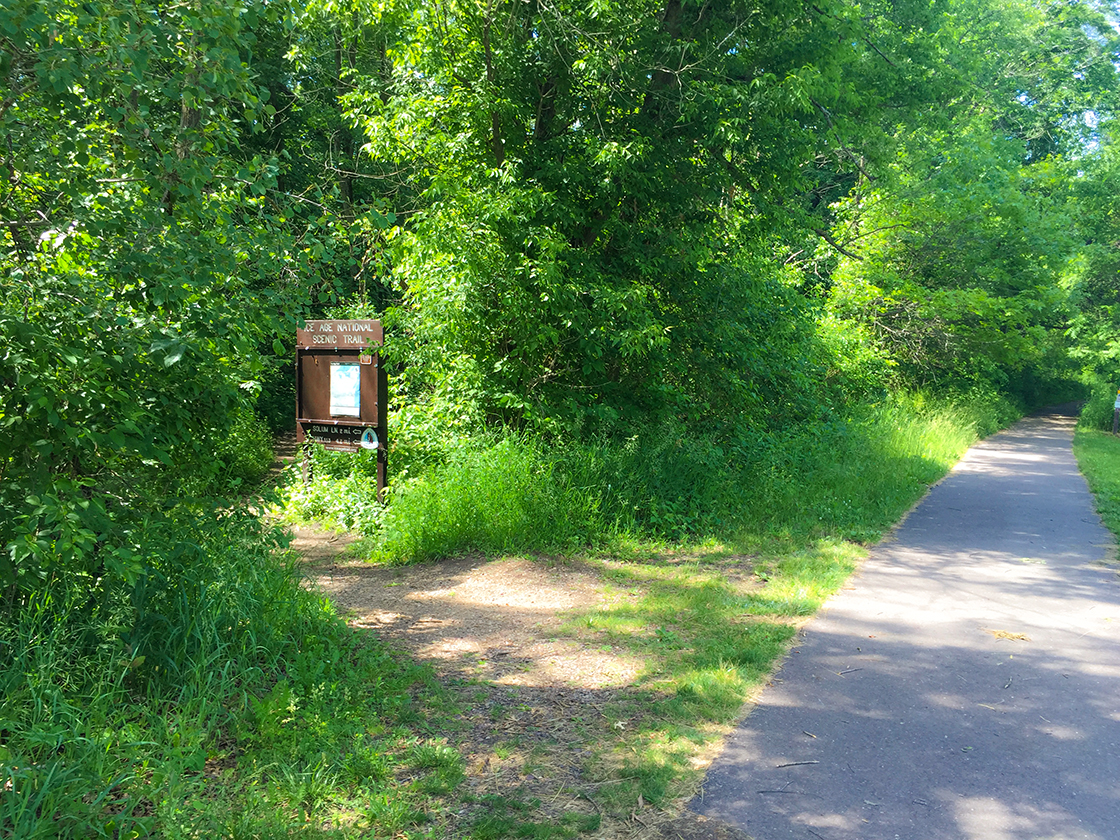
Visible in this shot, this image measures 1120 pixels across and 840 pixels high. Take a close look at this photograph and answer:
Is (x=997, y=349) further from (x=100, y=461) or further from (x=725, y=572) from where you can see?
(x=100, y=461)

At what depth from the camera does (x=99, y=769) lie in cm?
339

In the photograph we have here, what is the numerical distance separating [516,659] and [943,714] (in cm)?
269

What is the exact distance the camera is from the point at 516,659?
19.0ft

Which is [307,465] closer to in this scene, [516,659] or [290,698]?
[516,659]

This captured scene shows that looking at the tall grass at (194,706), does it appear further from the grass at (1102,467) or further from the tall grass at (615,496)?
the grass at (1102,467)

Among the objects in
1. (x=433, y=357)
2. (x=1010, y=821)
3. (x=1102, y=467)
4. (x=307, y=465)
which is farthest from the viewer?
(x=1102, y=467)

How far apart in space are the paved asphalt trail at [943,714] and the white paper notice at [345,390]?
232 inches

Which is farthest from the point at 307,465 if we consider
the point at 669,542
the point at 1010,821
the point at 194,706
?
the point at 1010,821

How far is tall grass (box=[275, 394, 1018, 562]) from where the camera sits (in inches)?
338

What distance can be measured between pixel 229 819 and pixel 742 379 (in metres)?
10.2

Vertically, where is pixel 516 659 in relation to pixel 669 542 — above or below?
below

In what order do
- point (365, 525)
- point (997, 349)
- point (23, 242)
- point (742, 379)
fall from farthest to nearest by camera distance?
1. point (997, 349)
2. point (742, 379)
3. point (365, 525)
4. point (23, 242)

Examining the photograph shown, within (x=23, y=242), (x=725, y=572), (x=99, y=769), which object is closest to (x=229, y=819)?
(x=99, y=769)

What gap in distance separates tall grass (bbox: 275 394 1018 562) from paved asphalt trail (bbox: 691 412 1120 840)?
1885 millimetres
